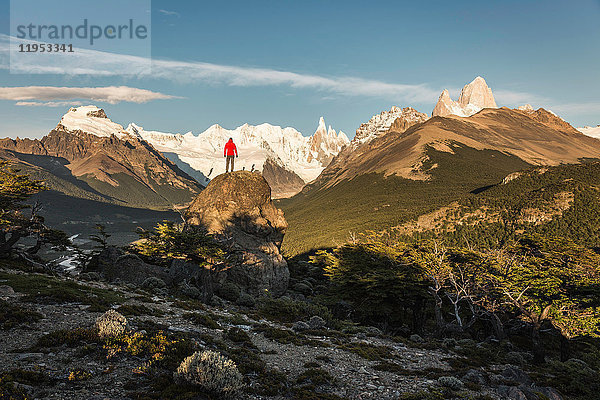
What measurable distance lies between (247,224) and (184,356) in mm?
36163

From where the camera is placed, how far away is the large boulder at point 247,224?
151 feet

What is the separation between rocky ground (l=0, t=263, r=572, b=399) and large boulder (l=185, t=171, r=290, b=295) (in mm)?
20631

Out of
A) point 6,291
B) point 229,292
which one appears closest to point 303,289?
point 229,292

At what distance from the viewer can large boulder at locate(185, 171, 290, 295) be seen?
4594cm

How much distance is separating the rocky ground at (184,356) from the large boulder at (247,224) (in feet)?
67.7

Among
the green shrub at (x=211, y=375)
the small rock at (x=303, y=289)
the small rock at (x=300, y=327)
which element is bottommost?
the small rock at (x=303, y=289)

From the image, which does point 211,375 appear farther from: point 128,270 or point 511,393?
point 128,270

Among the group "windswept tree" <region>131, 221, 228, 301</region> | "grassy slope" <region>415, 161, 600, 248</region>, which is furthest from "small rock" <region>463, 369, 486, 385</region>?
"grassy slope" <region>415, 161, 600, 248</region>

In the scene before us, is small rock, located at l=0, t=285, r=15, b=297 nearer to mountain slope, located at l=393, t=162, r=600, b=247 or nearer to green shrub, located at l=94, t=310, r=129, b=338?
green shrub, located at l=94, t=310, r=129, b=338

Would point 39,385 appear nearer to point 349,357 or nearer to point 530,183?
point 349,357

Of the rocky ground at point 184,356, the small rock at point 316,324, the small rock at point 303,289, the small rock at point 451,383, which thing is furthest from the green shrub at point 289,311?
the small rock at point 303,289

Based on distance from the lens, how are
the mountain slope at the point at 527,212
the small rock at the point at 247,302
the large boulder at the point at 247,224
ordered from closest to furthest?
the small rock at the point at 247,302
the large boulder at the point at 247,224
the mountain slope at the point at 527,212

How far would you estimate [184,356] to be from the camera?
1364cm

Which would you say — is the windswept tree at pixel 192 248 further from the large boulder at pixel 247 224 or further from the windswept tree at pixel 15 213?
the windswept tree at pixel 15 213
